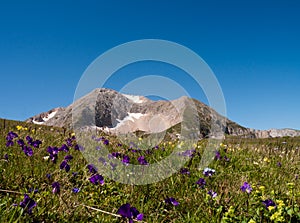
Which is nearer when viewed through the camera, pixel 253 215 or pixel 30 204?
pixel 30 204

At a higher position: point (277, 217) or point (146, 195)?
point (146, 195)

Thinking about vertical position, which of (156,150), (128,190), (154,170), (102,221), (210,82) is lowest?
(102,221)

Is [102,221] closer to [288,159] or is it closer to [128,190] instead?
[128,190]

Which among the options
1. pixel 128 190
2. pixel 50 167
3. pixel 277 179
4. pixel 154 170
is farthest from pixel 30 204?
pixel 277 179

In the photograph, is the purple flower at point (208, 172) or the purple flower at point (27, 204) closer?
the purple flower at point (27, 204)

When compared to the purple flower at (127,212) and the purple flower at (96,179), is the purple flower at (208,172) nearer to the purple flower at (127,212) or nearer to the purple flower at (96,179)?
the purple flower at (96,179)

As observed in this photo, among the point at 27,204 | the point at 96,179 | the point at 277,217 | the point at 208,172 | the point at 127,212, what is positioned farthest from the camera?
the point at 208,172

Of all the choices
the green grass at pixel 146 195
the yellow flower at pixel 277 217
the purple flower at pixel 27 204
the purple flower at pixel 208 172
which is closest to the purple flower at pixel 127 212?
the green grass at pixel 146 195

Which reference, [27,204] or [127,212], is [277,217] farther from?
[27,204]

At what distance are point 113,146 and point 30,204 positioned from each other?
19.2 feet

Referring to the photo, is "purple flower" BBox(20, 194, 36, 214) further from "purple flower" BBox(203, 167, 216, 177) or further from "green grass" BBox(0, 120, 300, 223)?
"purple flower" BBox(203, 167, 216, 177)

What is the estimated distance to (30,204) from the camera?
10.9 feet

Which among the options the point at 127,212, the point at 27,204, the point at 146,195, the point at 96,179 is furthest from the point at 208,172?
the point at 27,204

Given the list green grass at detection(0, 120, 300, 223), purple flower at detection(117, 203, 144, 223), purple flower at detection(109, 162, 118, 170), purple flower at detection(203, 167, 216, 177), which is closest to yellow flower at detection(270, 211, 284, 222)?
green grass at detection(0, 120, 300, 223)
